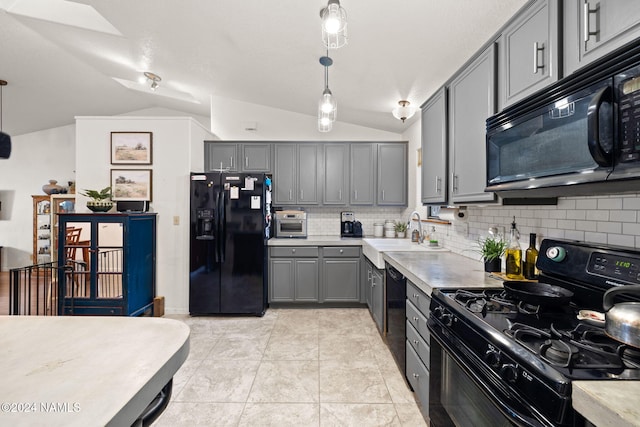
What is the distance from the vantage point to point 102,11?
7.98ft

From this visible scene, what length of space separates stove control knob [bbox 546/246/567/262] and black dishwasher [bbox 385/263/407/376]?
2.91 feet

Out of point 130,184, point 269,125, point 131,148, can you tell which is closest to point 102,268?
point 130,184

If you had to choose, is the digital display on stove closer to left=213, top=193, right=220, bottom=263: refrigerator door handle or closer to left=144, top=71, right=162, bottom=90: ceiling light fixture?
left=213, top=193, right=220, bottom=263: refrigerator door handle

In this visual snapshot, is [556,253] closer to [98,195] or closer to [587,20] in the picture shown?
[587,20]

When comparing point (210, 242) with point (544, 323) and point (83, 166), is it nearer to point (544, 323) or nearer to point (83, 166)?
point (83, 166)

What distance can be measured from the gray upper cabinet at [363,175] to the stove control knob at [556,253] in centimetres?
274

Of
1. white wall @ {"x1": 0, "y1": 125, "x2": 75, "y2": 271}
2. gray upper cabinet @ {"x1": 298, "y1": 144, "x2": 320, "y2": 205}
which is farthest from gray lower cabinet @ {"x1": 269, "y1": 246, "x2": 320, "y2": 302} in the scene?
white wall @ {"x1": 0, "y1": 125, "x2": 75, "y2": 271}

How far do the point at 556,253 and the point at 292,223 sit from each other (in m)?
3.07

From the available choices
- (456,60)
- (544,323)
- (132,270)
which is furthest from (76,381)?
(132,270)

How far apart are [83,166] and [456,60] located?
13.9 ft

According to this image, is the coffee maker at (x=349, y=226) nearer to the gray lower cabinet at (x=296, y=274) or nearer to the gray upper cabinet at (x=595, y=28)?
the gray lower cabinet at (x=296, y=274)

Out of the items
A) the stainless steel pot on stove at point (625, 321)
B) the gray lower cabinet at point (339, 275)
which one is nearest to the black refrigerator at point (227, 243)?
the gray lower cabinet at point (339, 275)

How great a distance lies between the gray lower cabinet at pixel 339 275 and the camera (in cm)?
377

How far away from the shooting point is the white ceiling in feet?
6.24
